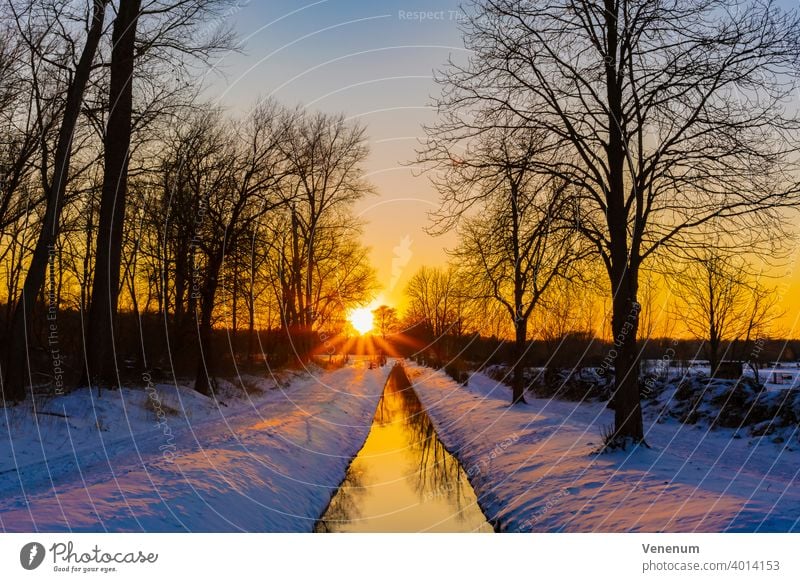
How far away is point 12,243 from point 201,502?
17123 millimetres

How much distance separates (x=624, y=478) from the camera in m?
10.1

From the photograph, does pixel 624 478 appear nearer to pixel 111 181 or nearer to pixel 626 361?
pixel 626 361

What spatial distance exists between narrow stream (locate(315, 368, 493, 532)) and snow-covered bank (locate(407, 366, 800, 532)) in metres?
0.44

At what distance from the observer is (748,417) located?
1822 centimetres

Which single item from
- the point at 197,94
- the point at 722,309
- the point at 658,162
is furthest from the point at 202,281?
the point at 722,309

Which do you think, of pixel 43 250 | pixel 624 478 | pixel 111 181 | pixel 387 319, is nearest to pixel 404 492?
pixel 624 478

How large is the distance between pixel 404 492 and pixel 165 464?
17.2ft

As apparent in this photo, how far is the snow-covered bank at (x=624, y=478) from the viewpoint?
24.8ft

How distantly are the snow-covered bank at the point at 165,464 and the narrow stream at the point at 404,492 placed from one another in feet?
1.59

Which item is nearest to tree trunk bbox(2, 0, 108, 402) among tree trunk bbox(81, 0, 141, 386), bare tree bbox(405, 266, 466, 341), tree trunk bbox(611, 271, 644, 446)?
tree trunk bbox(81, 0, 141, 386)

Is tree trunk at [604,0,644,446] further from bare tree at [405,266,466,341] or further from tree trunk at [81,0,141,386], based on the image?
bare tree at [405,266,466,341]

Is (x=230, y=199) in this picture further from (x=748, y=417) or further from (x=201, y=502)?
(x=748, y=417)

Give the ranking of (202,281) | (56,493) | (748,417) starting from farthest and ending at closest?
(202,281), (748,417), (56,493)

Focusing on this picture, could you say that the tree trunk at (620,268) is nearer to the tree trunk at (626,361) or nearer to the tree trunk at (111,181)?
the tree trunk at (626,361)
